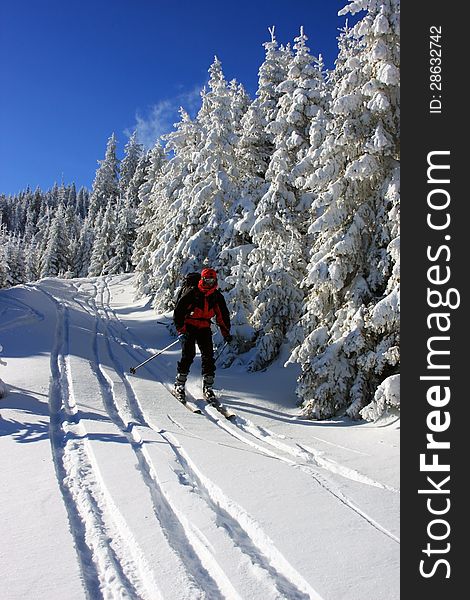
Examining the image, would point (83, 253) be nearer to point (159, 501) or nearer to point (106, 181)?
point (106, 181)

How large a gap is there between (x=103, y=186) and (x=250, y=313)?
8832 centimetres

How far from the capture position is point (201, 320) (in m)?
9.71

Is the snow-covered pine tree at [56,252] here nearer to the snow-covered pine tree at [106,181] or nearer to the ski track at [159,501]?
the snow-covered pine tree at [106,181]

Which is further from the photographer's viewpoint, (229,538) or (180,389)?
(180,389)

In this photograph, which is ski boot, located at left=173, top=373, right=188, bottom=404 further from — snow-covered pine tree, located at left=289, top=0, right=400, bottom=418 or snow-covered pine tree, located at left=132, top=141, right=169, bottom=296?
snow-covered pine tree, located at left=132, top=141, right=169, bottom=296

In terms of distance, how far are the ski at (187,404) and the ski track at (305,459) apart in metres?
0.18

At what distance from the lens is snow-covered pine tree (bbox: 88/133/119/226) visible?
307 ft

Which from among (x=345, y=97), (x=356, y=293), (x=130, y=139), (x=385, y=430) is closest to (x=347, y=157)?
(x=345, y=97)

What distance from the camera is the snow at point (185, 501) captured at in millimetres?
2896

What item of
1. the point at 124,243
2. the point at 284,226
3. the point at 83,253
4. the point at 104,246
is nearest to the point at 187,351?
the point at 284,226

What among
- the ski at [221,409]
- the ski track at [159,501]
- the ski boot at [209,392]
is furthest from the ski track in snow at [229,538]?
the ski boot at [209,392]

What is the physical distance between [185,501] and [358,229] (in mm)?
6899

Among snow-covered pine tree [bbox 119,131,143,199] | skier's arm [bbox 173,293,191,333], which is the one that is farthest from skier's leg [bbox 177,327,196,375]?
snow-covered pine tree [bbox 119,131,143,199]

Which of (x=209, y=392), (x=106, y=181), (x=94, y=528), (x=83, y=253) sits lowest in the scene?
(x=94, y=528)
